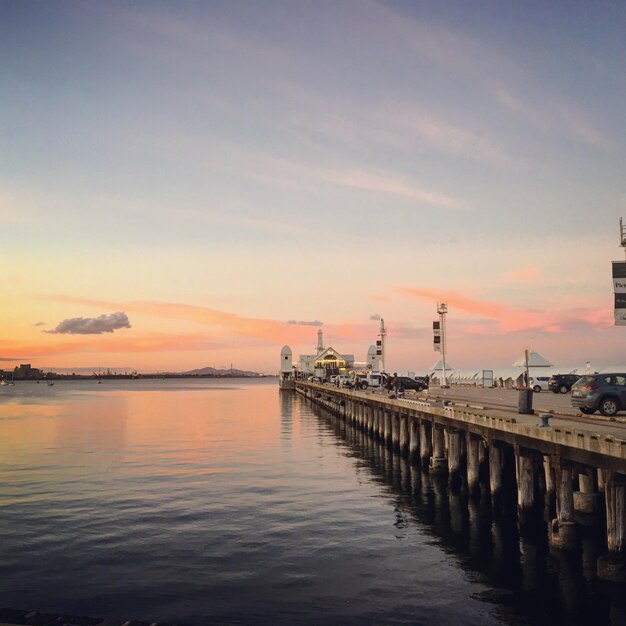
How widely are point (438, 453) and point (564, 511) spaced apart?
1574cm

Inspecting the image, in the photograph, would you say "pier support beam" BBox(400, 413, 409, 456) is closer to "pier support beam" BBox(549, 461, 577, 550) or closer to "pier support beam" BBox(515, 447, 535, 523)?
"pier support beam" BBox(515, 447, 535, 523)

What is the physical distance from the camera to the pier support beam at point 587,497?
22367 mm

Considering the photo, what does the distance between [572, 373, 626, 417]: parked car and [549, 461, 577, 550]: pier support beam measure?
33.4ft

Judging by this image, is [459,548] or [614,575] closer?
[614,575]

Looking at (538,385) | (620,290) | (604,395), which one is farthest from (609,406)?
(538,385)

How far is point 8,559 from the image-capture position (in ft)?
65.8

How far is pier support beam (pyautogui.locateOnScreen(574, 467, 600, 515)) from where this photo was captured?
22.4 m

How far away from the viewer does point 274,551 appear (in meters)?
20.9

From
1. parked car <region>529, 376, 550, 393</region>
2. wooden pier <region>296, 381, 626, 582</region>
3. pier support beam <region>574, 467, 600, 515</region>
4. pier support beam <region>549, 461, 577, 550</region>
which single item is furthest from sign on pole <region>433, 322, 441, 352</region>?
pier support beam <region>549, 461, 577, 550</region>

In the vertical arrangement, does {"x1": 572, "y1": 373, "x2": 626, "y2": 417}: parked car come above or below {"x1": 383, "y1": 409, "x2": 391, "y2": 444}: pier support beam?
above

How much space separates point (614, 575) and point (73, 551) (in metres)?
15.5

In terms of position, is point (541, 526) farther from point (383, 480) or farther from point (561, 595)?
point (383, 480)

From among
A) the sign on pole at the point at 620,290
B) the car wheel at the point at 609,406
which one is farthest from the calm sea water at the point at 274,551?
the sign on pole at the point at 620,290

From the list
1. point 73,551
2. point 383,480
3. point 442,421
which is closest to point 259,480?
point 383,480
